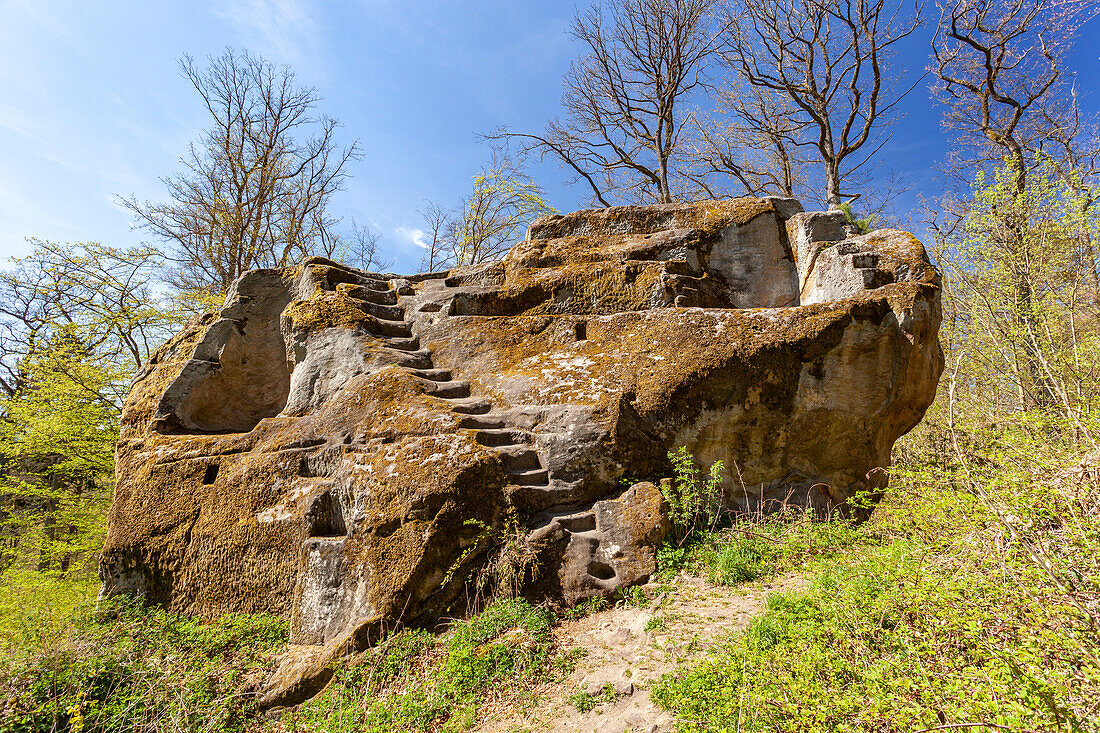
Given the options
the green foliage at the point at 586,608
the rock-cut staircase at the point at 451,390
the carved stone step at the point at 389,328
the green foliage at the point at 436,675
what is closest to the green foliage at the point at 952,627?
the green foliage at the point at 586,608

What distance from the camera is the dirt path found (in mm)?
3467

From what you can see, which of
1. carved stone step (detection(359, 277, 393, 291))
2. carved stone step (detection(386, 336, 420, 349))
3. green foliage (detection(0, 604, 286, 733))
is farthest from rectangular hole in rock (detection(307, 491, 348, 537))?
carved stone step (detection(359, 277, 393, 291))

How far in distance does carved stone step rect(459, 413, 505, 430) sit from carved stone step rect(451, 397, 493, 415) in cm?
13

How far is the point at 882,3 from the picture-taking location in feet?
48.0

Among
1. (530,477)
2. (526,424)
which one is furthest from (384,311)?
(530,477)

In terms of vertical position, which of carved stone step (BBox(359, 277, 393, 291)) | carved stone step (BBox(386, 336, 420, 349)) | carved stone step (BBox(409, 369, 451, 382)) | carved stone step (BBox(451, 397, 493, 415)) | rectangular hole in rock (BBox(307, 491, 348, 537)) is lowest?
rectangular hole in rock (BBox(307, 491, 348, 537))

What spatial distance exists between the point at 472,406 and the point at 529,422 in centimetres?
85

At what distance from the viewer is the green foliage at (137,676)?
4.42 meters

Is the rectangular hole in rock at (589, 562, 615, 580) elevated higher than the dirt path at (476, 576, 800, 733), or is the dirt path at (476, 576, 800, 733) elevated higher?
the rectangular hole in rock at (589, 562, 615, 580)

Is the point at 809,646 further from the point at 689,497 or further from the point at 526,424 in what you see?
the point at 526,424

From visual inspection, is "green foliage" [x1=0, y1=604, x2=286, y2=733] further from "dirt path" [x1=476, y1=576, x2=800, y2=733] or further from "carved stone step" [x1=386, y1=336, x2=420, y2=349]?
"carved stone step" [x1=386, y1=336, x2=420, y2=349]

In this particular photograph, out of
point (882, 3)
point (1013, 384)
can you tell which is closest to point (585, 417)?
point (1013, 384)

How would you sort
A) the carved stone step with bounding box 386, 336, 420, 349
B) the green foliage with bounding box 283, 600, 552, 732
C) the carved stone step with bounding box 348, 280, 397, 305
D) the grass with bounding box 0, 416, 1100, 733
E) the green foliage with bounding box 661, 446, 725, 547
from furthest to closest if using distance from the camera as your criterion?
the carved stone step with bounding box 348, 280, 397, 305, the carved stone step with bounding box 386, 336, 420, 349, the green foliage with bounding box 661, 446, 725, 547, the green foliage with bounding box 283, 600, 552, 732, the grass with bounding box 0, 416, 1100, 733

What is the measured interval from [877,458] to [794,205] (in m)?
4.70
